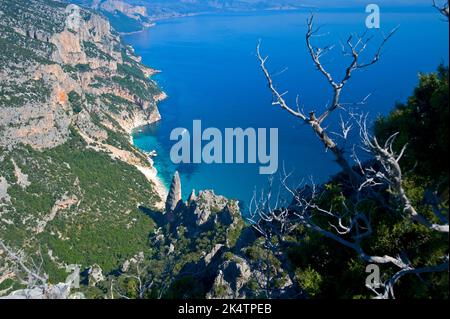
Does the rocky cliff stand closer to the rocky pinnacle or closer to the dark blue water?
the rocky pinnacle

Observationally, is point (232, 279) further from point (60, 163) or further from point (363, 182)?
point (60, 163)

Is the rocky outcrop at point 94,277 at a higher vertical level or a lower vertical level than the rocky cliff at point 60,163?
Answer: lower

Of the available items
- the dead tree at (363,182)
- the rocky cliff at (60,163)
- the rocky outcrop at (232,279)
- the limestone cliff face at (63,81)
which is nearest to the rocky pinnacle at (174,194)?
the rocky cliff at (60,163)

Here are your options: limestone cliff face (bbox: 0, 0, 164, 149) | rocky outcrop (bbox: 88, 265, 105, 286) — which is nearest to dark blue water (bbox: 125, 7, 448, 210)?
limestone cliff face (bbox: 0, 0, 164, 149)

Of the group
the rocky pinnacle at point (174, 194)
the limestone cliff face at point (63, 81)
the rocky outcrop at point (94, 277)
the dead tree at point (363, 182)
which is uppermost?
the limestone cliff face at point (63, 81)

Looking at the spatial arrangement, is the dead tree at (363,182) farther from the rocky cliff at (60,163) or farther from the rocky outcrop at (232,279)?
the rocky cliff at (60,163)
